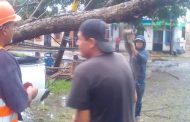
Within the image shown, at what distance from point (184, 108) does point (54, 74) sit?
570 cm

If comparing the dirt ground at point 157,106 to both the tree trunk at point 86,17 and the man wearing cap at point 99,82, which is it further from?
the man wearing cap at point 99,82

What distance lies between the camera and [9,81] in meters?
3.01

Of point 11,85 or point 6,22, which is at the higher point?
point 6,22

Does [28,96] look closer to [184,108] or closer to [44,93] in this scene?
[44,93]

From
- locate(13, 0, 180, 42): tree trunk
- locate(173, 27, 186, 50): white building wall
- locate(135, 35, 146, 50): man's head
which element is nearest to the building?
locate(173, 27, 186, 50): white building wall

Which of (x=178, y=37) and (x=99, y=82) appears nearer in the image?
(x=99, y=82)

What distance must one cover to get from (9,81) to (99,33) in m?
0.80

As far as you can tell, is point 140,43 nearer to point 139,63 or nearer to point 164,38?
point 139,63

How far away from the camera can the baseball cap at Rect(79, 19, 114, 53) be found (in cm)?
324

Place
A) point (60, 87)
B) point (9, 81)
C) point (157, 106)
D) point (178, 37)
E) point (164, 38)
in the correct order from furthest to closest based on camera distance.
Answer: point (178, 37)
point (164, 38)
point (60, 87)
point (157, 106)
point (9, 81)

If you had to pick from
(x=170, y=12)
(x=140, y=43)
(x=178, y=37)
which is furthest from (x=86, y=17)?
(x=178, y=37)

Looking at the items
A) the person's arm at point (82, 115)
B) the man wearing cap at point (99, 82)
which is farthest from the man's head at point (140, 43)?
the person's arm at point (82, 115)

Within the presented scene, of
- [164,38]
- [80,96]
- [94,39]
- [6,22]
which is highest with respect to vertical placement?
[6,22]

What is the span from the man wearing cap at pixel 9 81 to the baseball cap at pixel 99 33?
57 centimetres
